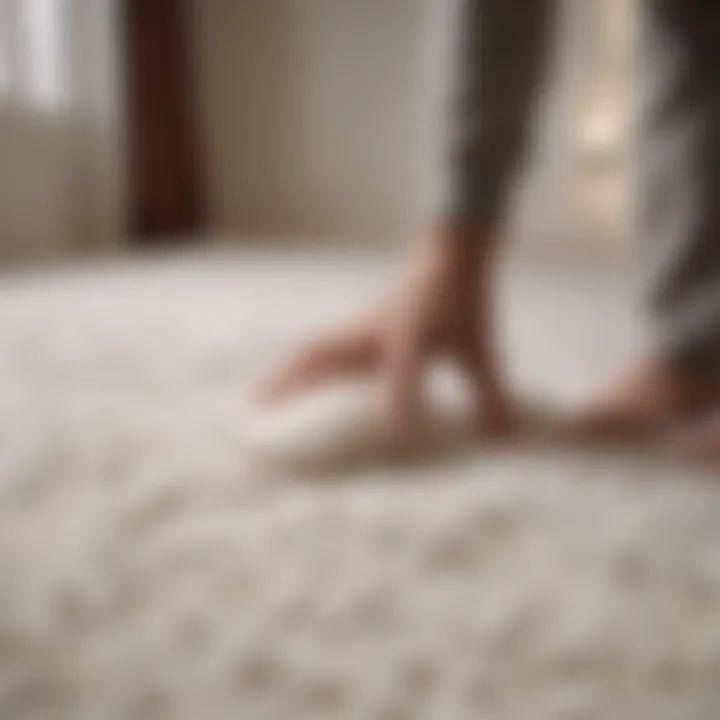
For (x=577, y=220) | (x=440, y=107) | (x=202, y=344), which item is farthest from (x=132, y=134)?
(x=440, y=107)

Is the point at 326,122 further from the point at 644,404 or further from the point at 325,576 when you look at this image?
the point at 325,576

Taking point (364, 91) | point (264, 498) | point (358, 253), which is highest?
point (364, 91)

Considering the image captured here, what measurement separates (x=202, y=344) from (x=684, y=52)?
1.65ft

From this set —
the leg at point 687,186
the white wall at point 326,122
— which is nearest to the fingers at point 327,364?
the leg at point 687,186

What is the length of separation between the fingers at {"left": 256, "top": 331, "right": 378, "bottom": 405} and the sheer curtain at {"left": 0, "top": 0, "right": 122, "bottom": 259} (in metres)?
0.96

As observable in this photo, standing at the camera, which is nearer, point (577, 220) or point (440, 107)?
point (440, 107)

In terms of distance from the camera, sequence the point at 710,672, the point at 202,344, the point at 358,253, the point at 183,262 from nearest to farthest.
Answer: the point at 710,672
the point at 202,344
the point at 183,262
the point at 358,253

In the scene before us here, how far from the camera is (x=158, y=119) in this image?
74.4 inches

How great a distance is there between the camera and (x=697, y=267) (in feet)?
2.83

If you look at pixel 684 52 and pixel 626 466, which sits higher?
pixel 684 52

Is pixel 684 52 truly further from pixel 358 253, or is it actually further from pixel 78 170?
pixel 78 170

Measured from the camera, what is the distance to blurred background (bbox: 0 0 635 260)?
5.50 feet

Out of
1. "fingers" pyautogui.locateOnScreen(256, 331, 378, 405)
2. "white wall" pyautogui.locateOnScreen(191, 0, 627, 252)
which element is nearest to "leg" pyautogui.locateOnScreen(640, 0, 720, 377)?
"fingers" pyautogui.locateOnScreen(256, 331, 378, 405)

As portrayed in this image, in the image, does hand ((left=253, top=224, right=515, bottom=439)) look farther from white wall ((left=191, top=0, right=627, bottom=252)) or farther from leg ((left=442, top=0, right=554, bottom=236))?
white wall ((left=191, top=0, right=627, bottom=252))
